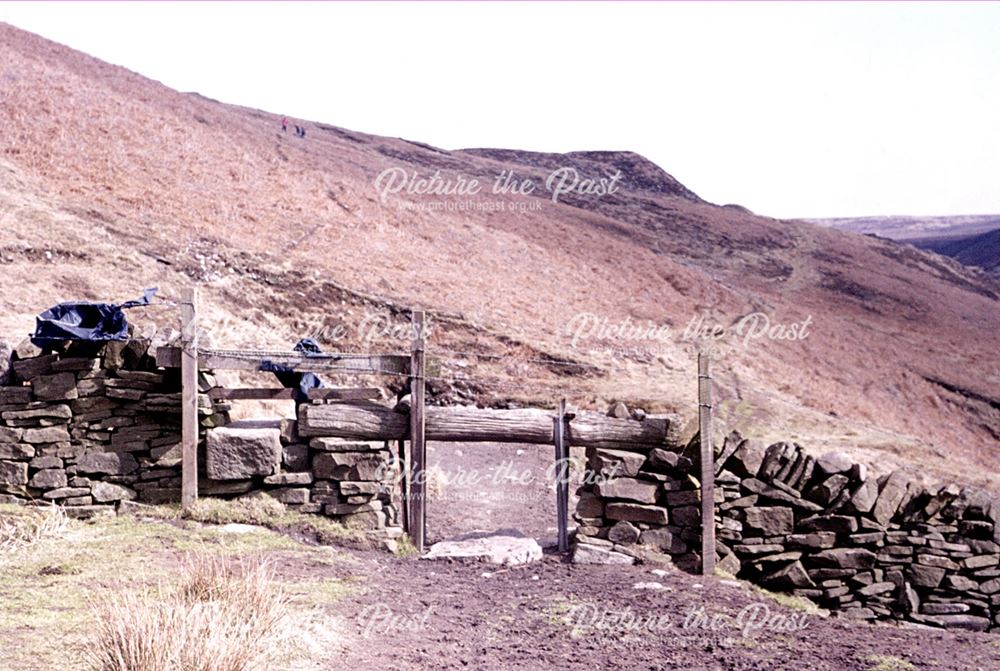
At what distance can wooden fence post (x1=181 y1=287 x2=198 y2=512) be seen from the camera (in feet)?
29.7

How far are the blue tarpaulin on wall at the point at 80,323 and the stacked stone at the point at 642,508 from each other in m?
5.13

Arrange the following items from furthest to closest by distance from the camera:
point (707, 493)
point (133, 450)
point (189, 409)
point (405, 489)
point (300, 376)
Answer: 1. point (300, 376)
2. point (405, 489)
3. point (133, 450)
4. point (189, 409)
5. point (707, 493)

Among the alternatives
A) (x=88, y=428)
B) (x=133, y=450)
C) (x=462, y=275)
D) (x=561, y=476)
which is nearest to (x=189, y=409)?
(x=133, y=450)

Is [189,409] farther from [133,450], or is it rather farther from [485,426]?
[485,426]

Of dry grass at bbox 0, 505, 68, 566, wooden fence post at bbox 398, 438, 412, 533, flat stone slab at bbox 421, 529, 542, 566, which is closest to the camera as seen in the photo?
dry grass at bbox 0, 505, 68, 566

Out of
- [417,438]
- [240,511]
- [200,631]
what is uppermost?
[417,438]

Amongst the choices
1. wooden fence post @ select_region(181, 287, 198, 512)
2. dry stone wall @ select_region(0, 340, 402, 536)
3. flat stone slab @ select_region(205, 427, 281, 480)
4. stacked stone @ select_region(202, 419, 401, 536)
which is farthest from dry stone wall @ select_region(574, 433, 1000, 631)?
wooden fence post @ select_region(181, 287, 198, 512)

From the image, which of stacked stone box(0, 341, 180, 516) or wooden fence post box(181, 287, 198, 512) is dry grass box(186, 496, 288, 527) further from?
stacked stone box(0, 341, 180, 516)

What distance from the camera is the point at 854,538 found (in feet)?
29.8

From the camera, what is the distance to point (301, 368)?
9.24m

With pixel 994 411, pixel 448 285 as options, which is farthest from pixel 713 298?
pixel 448 285

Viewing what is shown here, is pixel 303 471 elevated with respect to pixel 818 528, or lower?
elevated

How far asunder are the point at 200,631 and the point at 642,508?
5.12 meters

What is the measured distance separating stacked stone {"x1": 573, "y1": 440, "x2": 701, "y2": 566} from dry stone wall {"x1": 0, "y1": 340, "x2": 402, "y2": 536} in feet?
6.77
